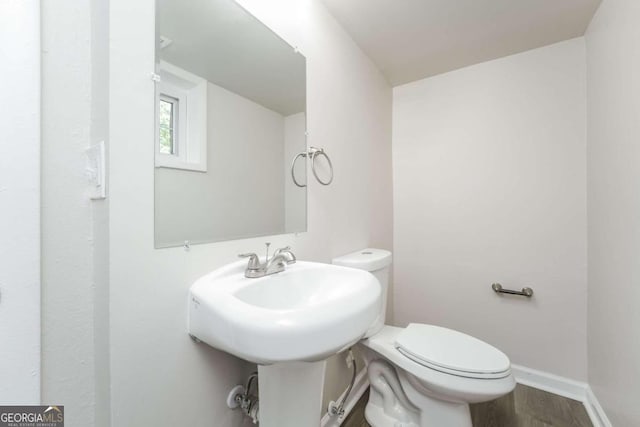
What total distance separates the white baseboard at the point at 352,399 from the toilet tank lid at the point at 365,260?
0.68 metres

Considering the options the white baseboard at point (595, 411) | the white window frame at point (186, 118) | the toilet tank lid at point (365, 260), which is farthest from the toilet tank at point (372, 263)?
the white baseboard at point (595, 411)

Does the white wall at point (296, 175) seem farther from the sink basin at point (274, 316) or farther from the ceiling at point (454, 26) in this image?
the ceiling at point (454, 26)

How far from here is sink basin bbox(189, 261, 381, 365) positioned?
52 cm

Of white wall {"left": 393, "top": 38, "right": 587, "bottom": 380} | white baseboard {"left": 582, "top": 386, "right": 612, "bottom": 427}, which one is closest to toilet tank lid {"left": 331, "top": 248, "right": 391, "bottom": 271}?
white wall {"left": 393, "top": 38, "right": 587, "bottom": 380}

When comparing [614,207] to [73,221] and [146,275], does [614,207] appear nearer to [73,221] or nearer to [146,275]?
[146,275]

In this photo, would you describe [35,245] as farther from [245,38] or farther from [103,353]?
[245,38]

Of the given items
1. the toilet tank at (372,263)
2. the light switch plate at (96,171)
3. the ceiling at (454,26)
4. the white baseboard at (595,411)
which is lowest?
the white baseboard at (595,411)

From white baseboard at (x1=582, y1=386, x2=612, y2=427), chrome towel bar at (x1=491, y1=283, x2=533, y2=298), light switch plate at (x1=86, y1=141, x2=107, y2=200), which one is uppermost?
light switch plate at (x1=86, y1=141, x2=107, y2=200)

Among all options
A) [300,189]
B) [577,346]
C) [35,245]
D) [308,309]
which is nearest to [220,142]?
[300,189]

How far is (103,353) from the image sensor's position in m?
0.59

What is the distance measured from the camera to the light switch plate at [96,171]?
0.58 metres

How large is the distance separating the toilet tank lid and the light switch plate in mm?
952

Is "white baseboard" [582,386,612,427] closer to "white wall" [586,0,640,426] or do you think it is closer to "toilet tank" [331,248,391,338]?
"white wall" [586,0,640,426]

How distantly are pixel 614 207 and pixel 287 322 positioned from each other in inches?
60.2
